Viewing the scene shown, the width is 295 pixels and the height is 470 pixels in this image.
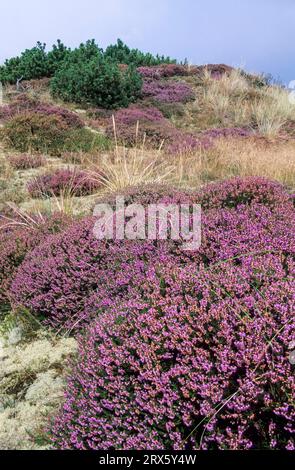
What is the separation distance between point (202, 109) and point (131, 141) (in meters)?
7.33

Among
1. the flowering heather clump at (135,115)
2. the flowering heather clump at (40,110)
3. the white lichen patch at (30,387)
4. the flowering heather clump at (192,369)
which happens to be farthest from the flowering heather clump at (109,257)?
the flowering heather clump at (135,115)

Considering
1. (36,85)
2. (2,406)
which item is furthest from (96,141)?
(2,406)

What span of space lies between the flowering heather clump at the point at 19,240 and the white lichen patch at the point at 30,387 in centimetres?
98

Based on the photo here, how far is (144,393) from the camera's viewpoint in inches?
94.0

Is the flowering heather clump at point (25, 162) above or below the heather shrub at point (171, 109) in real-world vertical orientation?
below

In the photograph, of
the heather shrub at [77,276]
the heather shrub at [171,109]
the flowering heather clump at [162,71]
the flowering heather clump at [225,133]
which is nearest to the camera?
the heather shrub at [77,276]

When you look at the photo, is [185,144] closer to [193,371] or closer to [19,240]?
[19,240]

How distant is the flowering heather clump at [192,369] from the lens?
2.16m

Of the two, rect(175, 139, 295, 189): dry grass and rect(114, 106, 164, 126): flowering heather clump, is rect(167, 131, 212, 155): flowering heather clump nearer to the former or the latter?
rect(175, 139, 295, 189): dry grass

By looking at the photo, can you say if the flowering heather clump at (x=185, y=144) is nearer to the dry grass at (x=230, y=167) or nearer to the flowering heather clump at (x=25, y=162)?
the dry grass at (x=230, y=167)

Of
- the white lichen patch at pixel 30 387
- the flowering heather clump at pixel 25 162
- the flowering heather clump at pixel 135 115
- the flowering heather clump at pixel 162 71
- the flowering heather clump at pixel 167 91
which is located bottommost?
the white lichen patch at pixel 30 387

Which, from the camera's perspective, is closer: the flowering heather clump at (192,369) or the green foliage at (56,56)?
the flowering heather clump at (192,369)
